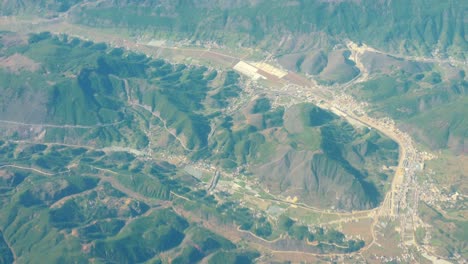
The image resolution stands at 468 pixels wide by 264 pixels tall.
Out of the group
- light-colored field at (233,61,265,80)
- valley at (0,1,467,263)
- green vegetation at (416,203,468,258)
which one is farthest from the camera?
light-colored field at (233,61,265,80)

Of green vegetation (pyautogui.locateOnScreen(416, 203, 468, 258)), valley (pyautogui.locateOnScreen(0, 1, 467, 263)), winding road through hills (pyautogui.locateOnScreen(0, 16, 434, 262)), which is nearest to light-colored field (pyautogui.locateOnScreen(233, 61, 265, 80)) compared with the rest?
valley (pyautogui.locateOnScreen(0, 1, 467, 263))

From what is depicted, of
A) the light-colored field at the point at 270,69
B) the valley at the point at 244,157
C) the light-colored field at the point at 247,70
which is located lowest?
the valley at the point at 244,157

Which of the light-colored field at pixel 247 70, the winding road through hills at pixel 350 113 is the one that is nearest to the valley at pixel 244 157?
the winding road through hills at pixel 350 113

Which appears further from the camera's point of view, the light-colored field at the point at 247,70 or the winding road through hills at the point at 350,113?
the light-colored field at the point at 247,70

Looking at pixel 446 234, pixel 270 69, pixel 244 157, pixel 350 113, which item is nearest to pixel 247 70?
pixel 270 69

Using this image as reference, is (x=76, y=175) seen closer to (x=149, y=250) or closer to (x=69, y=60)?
(x=149, y=250)

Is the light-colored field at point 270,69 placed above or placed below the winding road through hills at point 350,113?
above

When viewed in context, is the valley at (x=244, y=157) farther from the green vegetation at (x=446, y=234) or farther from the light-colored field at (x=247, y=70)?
the green vegetation at (x=446, y=234)

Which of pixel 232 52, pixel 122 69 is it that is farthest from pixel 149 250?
pixel 232 52

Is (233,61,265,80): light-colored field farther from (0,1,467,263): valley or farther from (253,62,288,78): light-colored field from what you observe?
(253,62,288,78): light-colored field

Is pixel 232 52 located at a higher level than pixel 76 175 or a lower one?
higher

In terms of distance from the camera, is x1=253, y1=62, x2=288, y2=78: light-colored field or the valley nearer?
the valley
